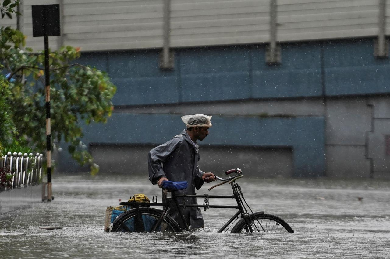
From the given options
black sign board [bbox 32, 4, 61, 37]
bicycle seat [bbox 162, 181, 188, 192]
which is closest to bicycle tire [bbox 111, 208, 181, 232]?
bicycle seat [bbox 162, 181, 188, 192]

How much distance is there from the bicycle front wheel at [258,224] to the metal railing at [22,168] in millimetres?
6927

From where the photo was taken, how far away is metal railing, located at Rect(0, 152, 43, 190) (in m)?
18.1

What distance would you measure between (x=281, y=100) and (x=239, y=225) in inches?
968

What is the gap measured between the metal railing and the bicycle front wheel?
6.93 meters

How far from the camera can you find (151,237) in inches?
428

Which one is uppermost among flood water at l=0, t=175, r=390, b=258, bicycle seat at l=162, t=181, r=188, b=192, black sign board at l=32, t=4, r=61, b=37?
black sign board at l=32, t=4, r=61, b=37

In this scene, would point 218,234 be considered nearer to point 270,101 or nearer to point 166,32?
point 270,101

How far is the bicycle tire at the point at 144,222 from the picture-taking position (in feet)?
36.0

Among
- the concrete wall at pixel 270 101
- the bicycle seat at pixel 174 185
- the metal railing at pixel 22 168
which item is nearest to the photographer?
the bicycle seat at pixel 174 185

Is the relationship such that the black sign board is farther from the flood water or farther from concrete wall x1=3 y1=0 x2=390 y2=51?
concrete wall x1=3 y1=0 x2=390 y2=51

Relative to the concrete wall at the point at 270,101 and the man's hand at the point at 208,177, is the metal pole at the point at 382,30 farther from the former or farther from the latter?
the man's hand at the point at 208,177

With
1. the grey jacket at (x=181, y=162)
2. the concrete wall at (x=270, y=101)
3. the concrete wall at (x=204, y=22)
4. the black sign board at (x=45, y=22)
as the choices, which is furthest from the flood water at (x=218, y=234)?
the concrete wall at (x=204, y=22)

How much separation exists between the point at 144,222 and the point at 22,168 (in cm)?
896

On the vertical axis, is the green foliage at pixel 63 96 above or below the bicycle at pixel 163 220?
above
